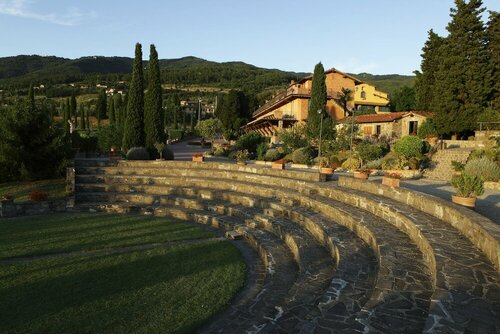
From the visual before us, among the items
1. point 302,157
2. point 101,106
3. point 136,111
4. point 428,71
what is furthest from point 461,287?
point 101,106

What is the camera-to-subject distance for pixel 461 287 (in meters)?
4.66

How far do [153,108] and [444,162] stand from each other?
1942 cm

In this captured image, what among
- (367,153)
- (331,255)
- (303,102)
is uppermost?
(303,102)

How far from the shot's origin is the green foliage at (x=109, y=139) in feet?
101

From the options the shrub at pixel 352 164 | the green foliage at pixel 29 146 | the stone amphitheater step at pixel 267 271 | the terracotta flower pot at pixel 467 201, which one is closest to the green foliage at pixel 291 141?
the shrub at pixel 352 164

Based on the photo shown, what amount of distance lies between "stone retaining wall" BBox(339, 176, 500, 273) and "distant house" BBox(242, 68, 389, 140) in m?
29.5

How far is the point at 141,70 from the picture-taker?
24.6 metres

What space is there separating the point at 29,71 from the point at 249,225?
187 m

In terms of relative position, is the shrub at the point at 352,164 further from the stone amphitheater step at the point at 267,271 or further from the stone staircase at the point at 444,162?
the stone amphitheater step at the point at 267,271

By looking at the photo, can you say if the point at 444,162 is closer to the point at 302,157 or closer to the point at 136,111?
the point at 302,157

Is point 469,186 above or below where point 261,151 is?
below

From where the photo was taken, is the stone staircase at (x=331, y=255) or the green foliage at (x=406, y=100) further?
the green foliage at (x=406, y=100)

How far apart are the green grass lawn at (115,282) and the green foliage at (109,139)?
20093 mm

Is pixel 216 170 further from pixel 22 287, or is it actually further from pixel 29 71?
pixel 29 71
